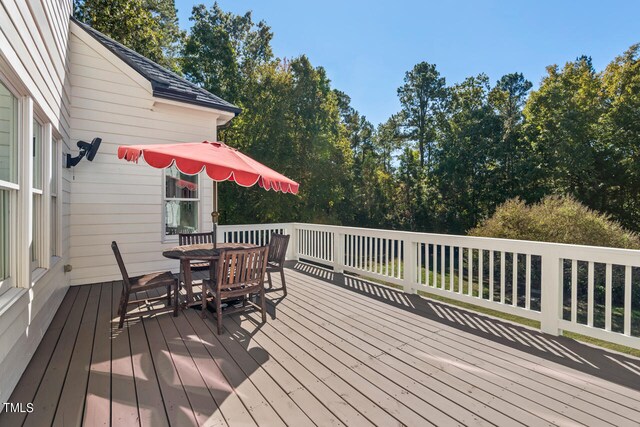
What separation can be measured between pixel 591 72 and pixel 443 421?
21924 mm

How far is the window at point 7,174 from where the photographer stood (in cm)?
209

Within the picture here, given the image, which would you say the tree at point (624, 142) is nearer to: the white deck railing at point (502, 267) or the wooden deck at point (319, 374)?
the white deck railing at point (502, 267)

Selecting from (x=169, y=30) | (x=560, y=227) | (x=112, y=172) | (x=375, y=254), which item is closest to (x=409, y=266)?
(x=375, y=254)

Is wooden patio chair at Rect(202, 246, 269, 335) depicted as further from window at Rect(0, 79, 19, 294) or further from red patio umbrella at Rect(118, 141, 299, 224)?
window at Rect(0, 79, 19, 294)

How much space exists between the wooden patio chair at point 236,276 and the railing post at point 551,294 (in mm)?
2985

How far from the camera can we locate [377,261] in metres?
5.27

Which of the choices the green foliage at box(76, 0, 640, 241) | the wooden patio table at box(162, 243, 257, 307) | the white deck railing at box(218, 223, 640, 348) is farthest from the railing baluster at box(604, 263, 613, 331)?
the green foliage at box(76, 0, 640, 241)

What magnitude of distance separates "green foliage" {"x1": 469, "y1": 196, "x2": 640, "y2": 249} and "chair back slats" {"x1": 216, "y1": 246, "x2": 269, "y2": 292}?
7.15 metres

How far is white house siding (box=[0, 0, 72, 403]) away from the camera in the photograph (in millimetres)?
1963

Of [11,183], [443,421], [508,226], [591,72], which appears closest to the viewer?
[443,421]

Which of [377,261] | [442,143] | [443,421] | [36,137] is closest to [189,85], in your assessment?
[36,137]

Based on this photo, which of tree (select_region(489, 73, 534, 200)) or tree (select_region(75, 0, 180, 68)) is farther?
tree (select_region(489, 73, 534, 200))

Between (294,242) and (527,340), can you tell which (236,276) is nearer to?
(527,340)

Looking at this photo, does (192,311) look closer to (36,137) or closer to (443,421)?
(36,137)
